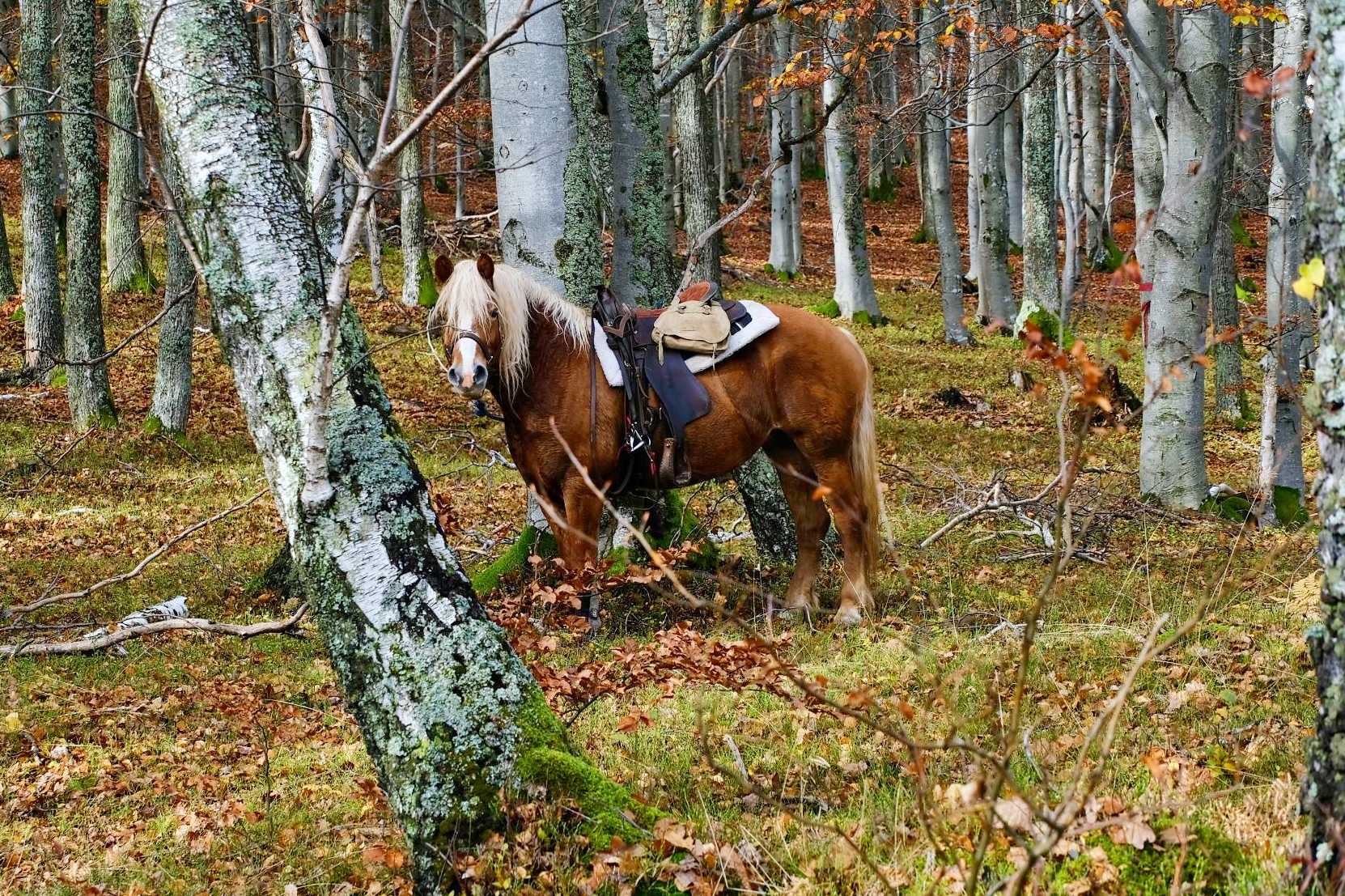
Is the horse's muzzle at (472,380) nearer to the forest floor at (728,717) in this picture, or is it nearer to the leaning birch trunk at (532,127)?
the forest floor at (728,717)

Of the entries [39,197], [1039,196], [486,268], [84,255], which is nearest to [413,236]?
[39,197]

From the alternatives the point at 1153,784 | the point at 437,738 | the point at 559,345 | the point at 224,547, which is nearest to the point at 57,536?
the point at 224,547

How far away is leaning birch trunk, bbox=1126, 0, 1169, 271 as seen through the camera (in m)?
10.1

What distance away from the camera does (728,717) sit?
5566 millimetres

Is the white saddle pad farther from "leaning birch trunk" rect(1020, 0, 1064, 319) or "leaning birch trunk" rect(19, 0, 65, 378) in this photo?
"leaning birch trunk" rect(1020, 0, 1064, 319)

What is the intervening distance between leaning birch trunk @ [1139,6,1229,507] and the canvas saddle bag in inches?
168

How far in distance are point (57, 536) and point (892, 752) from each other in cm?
897

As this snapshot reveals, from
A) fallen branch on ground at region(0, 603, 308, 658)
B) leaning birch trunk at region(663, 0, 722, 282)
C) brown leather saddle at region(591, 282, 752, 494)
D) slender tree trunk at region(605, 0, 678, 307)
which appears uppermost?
leaning birch trunk at region(663, 0, 722, 282)

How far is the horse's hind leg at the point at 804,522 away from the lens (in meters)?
8.27

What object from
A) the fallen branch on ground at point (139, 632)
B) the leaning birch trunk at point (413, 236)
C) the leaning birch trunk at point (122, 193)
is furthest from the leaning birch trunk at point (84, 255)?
the fallen branch on ground at point (139, 632)

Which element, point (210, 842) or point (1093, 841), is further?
point (210, 842)

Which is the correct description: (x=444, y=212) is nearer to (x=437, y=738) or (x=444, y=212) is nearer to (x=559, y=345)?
(x=559, y=345)

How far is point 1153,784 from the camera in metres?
4.16

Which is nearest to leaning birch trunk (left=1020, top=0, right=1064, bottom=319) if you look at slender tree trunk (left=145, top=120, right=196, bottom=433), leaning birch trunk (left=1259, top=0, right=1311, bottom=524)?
leaning birch trunk (left=1259, top=0, right=1311, bottom=524)
